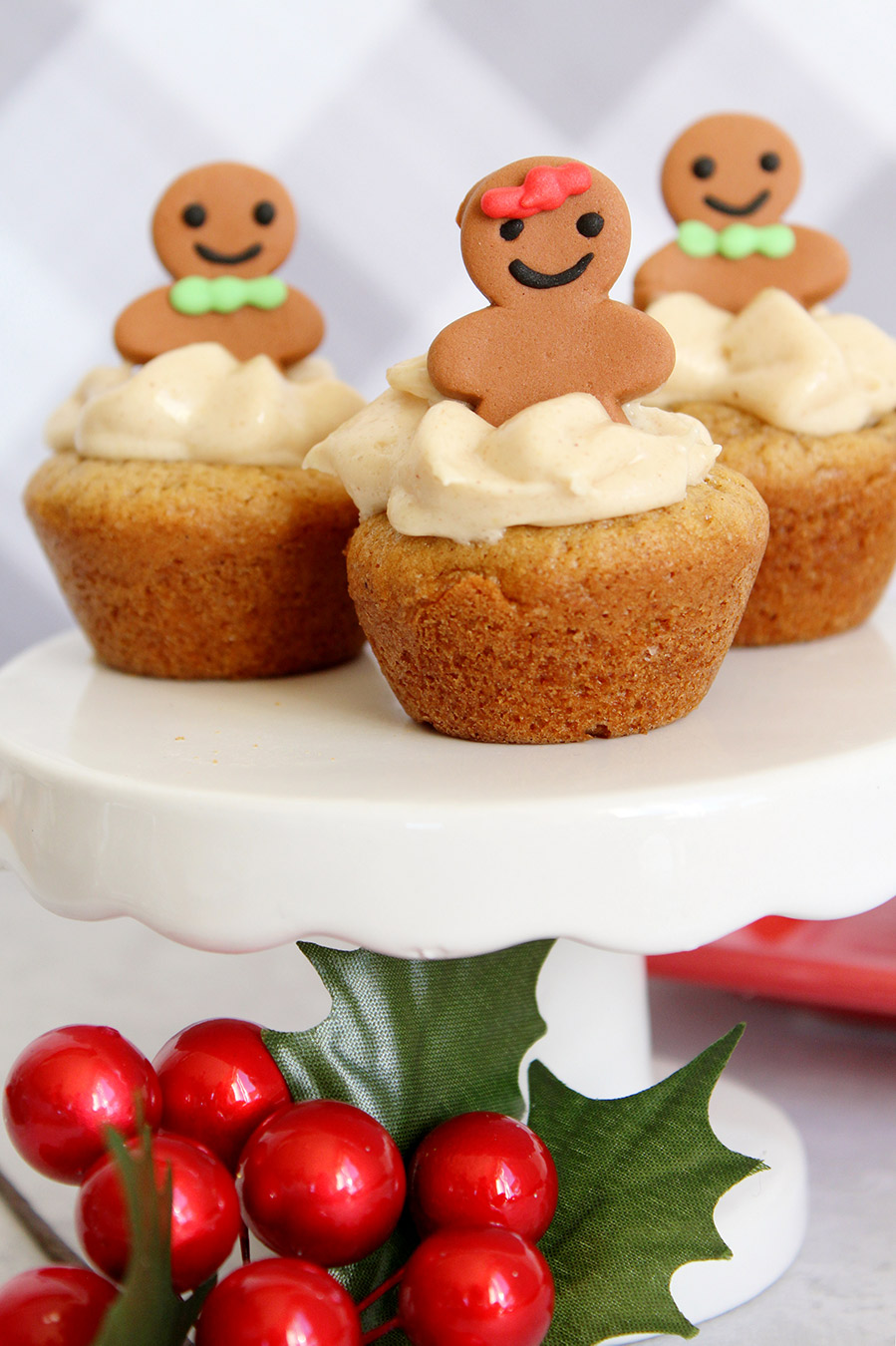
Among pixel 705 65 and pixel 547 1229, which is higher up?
pixel 705 65

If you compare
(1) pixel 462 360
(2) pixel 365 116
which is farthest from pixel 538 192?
(2) pixel 365 116

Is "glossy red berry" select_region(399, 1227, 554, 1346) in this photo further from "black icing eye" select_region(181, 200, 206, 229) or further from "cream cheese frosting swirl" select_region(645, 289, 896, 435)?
"black icing eye" select_region(181, 200, 206, 229)

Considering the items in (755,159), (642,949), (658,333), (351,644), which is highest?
(755,159)

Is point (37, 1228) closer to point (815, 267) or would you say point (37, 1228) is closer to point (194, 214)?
point (194, 214)

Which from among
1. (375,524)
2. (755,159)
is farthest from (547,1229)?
(755,159)

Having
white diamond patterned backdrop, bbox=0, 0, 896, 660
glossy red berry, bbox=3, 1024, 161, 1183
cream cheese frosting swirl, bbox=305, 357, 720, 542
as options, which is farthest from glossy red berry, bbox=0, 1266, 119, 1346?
white diamond patterned backdrop, bbox=0, 0, 896, 660

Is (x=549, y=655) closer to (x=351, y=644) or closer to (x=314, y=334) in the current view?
(x=351, y=644)

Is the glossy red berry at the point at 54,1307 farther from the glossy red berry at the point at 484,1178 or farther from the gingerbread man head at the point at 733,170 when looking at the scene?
the gingerbread man head at the point at 733,170

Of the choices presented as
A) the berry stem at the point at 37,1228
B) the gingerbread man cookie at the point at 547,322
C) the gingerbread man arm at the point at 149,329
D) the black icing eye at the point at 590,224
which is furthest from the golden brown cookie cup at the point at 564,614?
the berry stem at the point at 37,1228
